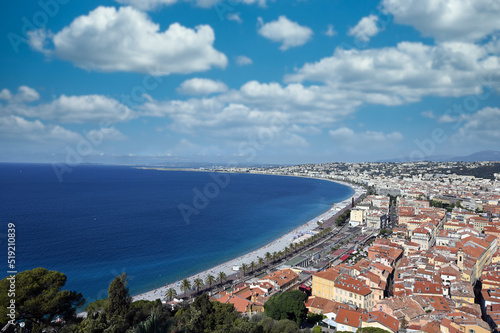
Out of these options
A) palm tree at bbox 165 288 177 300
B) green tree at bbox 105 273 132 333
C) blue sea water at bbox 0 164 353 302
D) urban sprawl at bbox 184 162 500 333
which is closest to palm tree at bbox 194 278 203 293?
palm tree at bbox 165 288 177 300

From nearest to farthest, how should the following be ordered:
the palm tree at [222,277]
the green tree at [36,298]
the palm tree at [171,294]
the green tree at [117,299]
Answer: the green tree at [117,299]
the green tree at [36,298]
the palm tree at [171,294]
the palm tree at [222,277]

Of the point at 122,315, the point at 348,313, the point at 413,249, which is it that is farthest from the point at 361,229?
the point at 122,315

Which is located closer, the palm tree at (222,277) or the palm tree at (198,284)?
the palm tree at (198,284)

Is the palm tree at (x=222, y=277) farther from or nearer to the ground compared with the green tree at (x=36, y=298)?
nearer to the ground

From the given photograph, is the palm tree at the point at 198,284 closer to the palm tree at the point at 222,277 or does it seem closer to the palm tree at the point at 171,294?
the palm tree at the point at 222,277

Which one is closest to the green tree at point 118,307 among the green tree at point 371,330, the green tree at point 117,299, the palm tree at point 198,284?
the green tree at point 117,299
